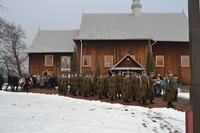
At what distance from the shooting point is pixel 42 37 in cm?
3112

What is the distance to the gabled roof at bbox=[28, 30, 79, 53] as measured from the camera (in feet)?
91.2

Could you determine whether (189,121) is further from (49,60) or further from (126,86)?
(49,60)

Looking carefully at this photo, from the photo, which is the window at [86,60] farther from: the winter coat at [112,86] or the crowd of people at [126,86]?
the winter coat at [112,86]

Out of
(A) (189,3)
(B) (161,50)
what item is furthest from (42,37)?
(A) (189,3)

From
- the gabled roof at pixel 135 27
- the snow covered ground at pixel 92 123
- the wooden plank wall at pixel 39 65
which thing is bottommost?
the snow covered ground at pixel 92 123

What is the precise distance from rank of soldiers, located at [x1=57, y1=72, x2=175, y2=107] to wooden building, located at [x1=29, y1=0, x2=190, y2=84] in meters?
9.76

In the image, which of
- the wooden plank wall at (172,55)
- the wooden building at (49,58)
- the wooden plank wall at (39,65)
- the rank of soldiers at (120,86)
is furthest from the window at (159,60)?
the rank of soldiers at (120,86)

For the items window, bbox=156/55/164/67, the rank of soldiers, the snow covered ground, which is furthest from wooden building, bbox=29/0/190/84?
the snow covered ground

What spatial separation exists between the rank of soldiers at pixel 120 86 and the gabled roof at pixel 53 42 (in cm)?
1322

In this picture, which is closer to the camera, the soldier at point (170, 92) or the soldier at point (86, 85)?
the soldier at point (170, 92)

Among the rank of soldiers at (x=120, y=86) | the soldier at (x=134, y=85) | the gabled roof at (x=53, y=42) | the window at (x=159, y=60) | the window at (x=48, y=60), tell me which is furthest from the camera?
the window at (x=48, y=60)

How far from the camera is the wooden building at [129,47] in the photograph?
25484mm

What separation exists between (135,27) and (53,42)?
13137mm

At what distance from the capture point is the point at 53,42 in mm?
29750
